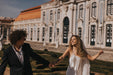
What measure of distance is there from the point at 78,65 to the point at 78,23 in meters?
20.7

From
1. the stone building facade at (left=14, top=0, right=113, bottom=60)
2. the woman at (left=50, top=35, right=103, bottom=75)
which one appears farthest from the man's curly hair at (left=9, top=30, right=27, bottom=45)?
the stone building facade at (left=14, top=0, right=113, bottom=60)

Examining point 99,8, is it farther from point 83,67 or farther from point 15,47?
point 15,47

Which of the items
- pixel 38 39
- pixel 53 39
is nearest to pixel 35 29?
pixel 38 39

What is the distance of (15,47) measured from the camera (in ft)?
10.1

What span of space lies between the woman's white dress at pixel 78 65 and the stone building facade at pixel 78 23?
52.7ft

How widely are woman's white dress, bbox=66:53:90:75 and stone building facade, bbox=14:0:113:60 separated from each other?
1606cm

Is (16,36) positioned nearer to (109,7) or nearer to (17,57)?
(17,57)

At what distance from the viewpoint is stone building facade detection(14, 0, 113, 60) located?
65.6 ft

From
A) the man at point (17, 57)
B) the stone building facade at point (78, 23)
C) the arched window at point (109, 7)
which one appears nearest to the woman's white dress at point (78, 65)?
the man at point (17, 57)

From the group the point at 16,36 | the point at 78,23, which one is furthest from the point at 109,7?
the point at 16,36

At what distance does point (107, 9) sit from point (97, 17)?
5.70ft

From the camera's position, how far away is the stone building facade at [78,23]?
20.0m

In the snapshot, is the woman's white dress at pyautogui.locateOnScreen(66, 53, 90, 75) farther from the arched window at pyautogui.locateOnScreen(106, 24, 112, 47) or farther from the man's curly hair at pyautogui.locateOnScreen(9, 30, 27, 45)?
the arched window at pyautogui.locateOnScreen(106, 24, 112, 47)

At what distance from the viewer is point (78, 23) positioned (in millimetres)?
24281
